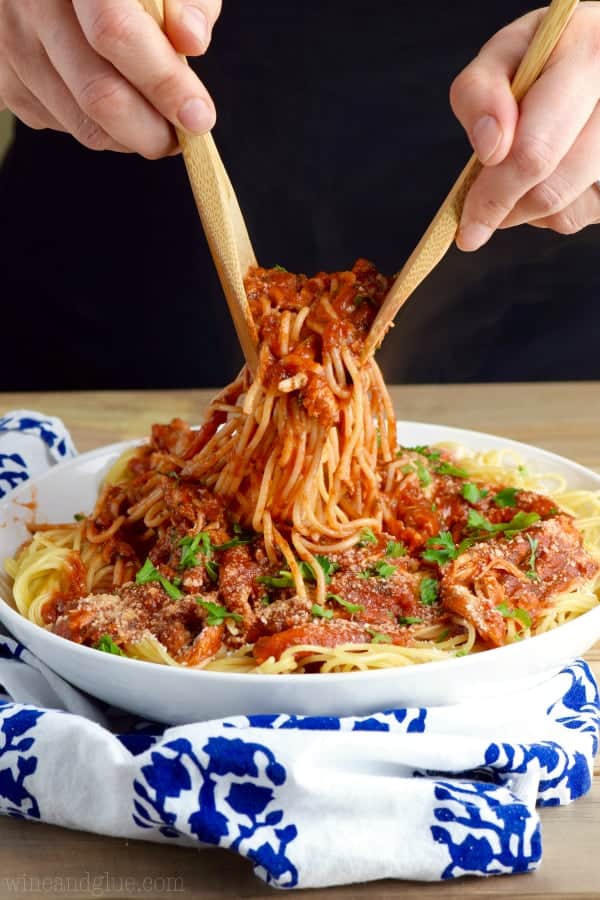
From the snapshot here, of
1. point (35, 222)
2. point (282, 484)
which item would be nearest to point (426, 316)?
point (35, 222)

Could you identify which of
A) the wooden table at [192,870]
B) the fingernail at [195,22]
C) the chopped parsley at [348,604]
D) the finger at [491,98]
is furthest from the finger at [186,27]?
the wooden table at [192,870]

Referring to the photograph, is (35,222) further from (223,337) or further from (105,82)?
(105,82)

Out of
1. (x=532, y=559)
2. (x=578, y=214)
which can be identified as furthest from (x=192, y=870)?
(x=578, y=214)

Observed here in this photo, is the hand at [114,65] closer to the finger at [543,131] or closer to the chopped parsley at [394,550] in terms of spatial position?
the finger at [543,131]

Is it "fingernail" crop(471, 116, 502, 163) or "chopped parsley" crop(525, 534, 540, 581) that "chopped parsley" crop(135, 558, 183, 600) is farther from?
"fingernail" crop(471, 116, 502, 163)

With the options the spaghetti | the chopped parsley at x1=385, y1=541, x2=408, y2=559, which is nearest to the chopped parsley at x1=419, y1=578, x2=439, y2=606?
the spaghetti

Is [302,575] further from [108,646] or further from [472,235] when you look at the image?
[472,235]
